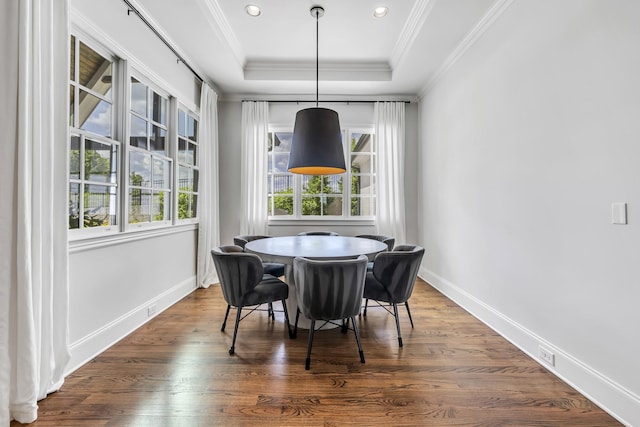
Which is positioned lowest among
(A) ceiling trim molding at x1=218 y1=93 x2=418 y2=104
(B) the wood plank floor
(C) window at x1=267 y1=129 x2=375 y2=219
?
(B) the wood plank floor

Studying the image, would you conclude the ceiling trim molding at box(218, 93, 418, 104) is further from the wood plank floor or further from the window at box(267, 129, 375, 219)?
the wood plank floor

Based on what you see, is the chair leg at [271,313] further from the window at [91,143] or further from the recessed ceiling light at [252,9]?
the recessed ceiling light at [252,9]

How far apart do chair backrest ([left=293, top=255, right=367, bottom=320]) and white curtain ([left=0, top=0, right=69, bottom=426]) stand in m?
1.47

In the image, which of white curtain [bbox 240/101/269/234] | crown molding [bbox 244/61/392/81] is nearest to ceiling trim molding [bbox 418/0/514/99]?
crown molding [bbox 244/61/392/81]

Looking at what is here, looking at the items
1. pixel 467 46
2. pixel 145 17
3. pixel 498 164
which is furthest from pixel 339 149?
pixel 145 17

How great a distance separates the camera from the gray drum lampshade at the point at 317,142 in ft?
9.42

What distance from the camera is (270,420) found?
1.57 metres

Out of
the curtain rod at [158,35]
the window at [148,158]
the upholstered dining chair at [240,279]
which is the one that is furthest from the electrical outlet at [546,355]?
the curtain rod at [158,35]

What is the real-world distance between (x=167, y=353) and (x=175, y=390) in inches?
20.4

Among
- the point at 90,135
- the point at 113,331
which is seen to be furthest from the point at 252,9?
the point at 113,331

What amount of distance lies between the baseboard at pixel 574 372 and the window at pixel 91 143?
3401 mm

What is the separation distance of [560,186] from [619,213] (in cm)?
43

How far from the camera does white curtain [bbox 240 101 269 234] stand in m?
4.54

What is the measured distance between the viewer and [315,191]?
4.80 m
